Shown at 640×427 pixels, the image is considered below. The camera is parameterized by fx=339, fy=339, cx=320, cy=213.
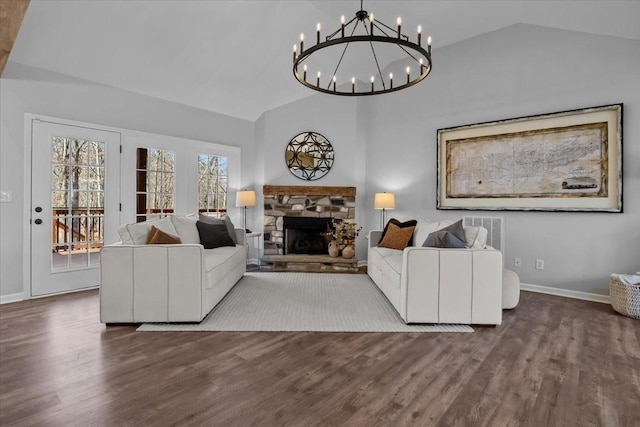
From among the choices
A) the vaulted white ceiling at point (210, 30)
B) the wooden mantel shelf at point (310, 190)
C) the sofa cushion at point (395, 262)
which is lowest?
the sofa cushion at point (395, 262)

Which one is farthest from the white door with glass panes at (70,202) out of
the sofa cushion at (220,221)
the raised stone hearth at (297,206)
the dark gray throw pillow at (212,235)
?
the raised stone hearth at (297,206)

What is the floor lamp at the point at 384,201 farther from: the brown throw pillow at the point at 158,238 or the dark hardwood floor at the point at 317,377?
the brown throw pillow at the point at 158,238

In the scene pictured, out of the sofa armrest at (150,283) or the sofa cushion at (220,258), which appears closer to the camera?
the sofa armrest at (150,283)

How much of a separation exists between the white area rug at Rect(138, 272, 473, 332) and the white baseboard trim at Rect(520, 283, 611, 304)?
204 cm

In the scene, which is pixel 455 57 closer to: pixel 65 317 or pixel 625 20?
pixel 625 20

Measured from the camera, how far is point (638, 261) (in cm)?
376

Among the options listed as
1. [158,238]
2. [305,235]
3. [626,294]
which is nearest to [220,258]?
[158,238]

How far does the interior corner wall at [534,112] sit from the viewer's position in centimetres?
384

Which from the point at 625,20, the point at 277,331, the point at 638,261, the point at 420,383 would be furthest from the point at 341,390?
the point at 625,20

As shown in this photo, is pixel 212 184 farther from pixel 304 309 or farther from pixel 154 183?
pixel 304 309

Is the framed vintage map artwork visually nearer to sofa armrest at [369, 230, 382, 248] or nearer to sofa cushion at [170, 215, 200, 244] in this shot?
sofa armrest at [369, 230, 382, 248]

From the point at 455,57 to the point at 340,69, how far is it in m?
1.80

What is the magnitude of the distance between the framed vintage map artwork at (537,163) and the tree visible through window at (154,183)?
13.6 feet

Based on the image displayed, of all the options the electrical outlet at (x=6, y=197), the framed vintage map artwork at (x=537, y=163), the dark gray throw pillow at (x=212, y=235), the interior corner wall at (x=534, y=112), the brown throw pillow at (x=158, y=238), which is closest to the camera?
the brown throw pillow at (x=158, y=238)
